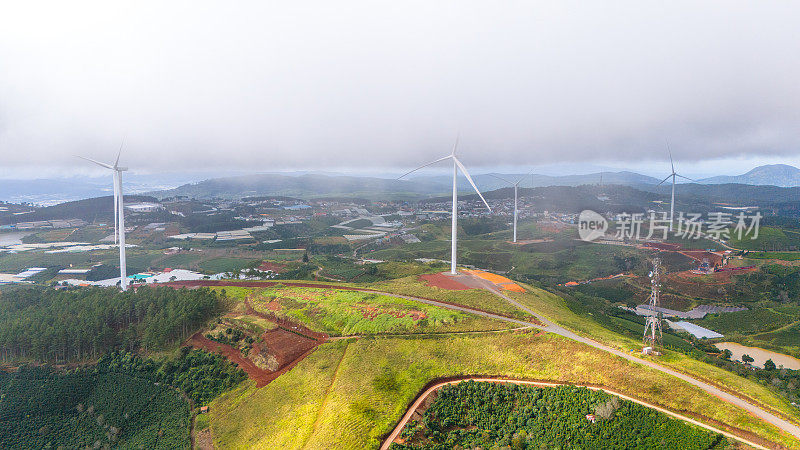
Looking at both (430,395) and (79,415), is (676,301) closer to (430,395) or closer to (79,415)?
(430,395)

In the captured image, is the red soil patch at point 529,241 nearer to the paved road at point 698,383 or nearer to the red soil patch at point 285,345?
the paved road at point 698,383

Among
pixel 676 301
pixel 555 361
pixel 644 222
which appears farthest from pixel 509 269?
pixel 555 361

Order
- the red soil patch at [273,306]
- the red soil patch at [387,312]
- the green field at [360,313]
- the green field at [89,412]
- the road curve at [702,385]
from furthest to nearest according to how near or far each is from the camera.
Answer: the red soil patch at [273,306] < the red soil patch at [387,312] < the green field at [360,313] < the green field at [89,412] < the road curve at [702,385]

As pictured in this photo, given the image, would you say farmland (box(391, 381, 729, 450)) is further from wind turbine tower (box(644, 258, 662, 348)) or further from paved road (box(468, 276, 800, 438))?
wind turbine tower (box(644, 258, 662, 348))

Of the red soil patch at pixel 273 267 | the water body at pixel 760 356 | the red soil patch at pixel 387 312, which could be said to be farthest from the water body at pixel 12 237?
the water body at pixel 760 356

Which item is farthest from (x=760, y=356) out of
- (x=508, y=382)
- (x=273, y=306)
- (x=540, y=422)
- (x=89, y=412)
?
(x=89, y=412)

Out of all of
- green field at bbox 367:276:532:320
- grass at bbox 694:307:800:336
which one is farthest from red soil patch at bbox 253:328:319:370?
grass at bbox 694:307:800:336
